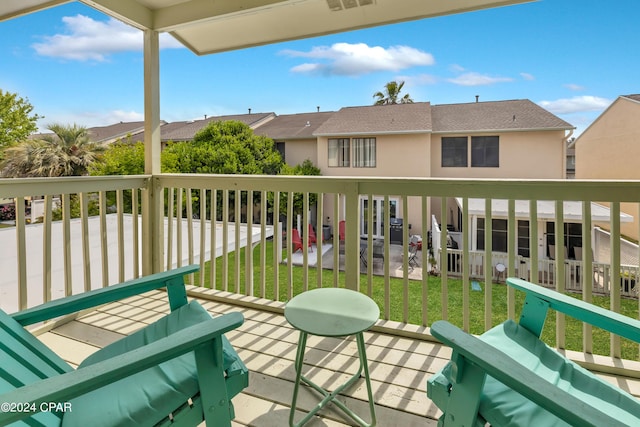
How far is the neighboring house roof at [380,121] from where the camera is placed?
1013cm

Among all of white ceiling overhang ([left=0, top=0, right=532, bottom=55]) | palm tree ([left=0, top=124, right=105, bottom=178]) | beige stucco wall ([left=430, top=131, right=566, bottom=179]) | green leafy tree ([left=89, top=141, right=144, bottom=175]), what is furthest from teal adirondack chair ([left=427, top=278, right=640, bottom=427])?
beige stucco wall ([left=430, top=131, right=566, bottom=179])

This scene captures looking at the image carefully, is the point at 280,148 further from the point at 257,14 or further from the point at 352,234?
the point at 352,234

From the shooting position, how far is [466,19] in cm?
1112

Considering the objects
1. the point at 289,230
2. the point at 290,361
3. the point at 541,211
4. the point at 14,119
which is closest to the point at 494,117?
the point at 541,211

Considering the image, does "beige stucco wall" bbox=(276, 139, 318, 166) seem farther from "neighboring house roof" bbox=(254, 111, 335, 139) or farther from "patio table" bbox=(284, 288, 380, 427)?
"patio table" bbox=(284, 288, 380, 427)

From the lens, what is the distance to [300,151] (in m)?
11.8

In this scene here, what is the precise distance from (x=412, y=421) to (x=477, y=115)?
10.5 metres

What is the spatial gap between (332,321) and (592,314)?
98cm

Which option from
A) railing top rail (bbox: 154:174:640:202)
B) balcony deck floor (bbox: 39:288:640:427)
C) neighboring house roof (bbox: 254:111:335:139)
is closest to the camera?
balcony deck floor (bbox: 39:288:640:427)

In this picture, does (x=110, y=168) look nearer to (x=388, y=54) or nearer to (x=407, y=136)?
(x=407, y=136)

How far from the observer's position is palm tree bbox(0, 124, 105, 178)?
3775 millimetres

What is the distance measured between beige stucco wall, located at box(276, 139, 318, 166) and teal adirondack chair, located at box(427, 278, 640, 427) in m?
10.4

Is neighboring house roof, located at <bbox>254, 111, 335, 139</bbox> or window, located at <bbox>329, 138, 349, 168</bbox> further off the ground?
neighboring house roof, located at <bbox>254, 111, 335, 139</bbox>

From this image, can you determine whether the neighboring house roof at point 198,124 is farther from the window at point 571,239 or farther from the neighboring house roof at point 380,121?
the window at point 571,239
